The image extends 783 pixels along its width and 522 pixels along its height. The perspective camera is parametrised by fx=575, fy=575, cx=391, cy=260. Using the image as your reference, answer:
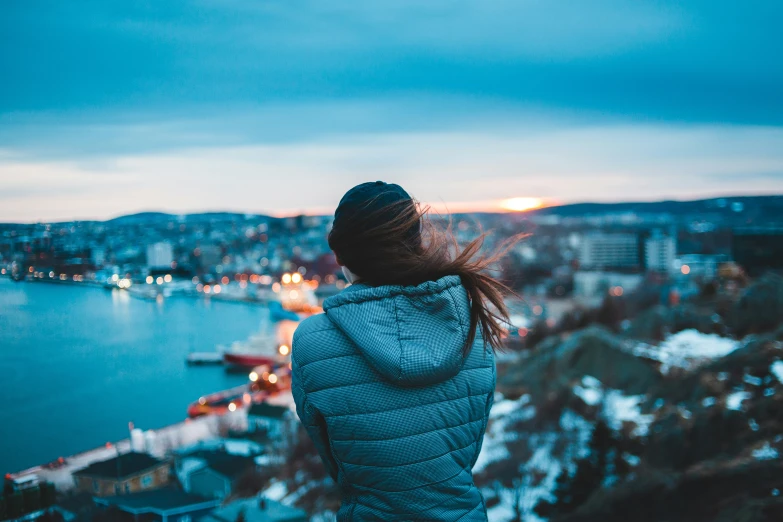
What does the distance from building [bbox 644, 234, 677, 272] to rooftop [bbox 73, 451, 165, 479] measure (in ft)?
102

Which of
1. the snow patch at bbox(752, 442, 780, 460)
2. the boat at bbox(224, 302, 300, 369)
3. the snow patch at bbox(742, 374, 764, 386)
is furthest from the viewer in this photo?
the snow patch at bbox(742, 374, 764, 386)

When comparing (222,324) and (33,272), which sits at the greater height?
(33,272)

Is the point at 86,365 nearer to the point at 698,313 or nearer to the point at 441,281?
the point at 441,281

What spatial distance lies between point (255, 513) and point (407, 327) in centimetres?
252

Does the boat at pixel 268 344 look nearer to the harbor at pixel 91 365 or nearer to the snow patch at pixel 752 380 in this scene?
the harbor at pixel 91 365

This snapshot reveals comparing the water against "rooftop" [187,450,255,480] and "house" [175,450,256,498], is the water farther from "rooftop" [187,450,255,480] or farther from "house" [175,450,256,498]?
"rooftop" [187,450,255,480]

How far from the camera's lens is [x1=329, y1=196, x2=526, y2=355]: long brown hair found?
0.95 metres

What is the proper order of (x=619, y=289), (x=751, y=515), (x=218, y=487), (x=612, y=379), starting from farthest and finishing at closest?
(x=619, y=289) → (x=612, y=379) → (x=218, y=487) → (x=751, y=515)

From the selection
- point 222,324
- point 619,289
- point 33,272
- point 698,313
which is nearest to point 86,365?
point 33,272

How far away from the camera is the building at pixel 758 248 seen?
404 inches

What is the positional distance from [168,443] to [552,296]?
30.8 metres

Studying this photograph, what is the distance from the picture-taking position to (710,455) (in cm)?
461

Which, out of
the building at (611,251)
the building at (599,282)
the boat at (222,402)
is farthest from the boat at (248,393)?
the building at (611,251)

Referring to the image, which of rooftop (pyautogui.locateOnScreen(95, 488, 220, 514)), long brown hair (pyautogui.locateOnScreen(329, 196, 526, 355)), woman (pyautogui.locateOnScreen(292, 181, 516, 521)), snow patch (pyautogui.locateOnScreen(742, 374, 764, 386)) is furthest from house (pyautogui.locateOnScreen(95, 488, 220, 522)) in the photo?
snow patch (pyautogui.locateOnScreen(742, 374, 764, 386))
